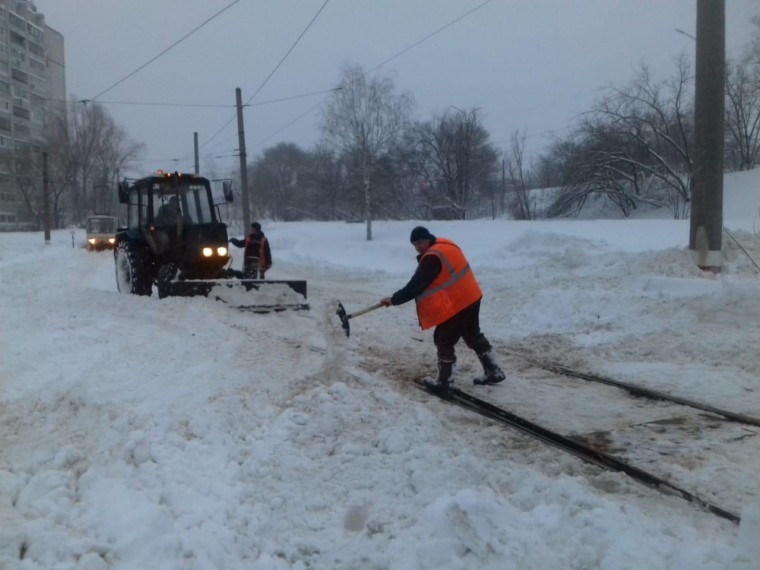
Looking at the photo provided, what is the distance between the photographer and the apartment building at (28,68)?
15070mm

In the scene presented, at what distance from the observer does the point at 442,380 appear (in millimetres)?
6070

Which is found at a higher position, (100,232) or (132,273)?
(100,232)

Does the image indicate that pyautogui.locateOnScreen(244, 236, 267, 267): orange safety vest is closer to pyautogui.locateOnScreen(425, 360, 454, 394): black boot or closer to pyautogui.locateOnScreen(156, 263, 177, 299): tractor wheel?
pyautogui.locateOnScreen(156, 263, 177, 299): tractor wheel

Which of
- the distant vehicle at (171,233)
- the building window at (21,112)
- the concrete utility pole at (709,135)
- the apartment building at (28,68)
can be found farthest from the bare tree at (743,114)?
the building window at (21,112)

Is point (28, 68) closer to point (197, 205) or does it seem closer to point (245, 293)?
point (197, 205)

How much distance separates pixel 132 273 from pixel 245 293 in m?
2.73

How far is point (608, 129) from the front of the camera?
1452 inches

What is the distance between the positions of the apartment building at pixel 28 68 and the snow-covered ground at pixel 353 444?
372 inches

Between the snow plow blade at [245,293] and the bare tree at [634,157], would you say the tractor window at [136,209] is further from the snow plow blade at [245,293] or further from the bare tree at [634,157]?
the bare tree at [634,157]

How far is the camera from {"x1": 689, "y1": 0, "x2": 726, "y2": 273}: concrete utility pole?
1014 centimetres

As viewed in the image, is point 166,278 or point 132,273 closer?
point 166,278

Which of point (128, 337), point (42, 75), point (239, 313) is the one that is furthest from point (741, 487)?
point (42, 75)

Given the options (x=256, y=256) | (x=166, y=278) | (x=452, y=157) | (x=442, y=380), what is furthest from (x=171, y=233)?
(x=452, y=157)

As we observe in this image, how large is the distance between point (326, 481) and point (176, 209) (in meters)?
8.96
